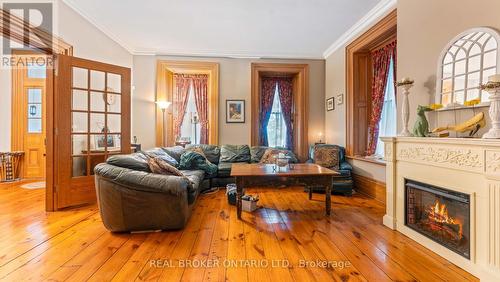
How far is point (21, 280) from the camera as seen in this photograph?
66.3 inches

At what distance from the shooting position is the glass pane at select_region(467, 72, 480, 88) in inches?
80.1

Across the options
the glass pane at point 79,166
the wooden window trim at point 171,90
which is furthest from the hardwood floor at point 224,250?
the wooden window trim at point 171,90

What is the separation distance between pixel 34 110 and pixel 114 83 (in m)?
3.04

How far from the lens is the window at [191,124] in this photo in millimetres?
5574

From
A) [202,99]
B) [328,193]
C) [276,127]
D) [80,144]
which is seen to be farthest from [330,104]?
[80,144]

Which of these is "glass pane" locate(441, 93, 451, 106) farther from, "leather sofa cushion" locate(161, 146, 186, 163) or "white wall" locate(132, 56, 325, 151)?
"leather sofa cushion" locate(161, 146, 186, 163)

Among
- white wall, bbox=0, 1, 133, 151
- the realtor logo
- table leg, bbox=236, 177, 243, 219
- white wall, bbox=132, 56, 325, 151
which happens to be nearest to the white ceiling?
white wall, bbox=0, 1, 133, 151

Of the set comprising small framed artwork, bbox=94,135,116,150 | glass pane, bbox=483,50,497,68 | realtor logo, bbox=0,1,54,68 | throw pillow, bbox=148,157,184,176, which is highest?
realtor logo, bbox=0,1,54,68

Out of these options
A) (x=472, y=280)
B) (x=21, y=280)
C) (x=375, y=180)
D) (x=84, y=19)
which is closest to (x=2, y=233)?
(x=21, y=280)

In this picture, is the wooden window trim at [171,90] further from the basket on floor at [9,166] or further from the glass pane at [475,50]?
the glass pane at [475,50]

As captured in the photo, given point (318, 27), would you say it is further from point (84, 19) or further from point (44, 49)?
point (44, 49)

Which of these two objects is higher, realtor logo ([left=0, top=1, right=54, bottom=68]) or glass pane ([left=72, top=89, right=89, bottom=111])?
realtor logo ([left=0, top=1, right=54, bottom=68])

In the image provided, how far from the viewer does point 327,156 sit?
436 centimetres

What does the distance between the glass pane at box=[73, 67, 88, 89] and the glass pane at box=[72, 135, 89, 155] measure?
748mm
